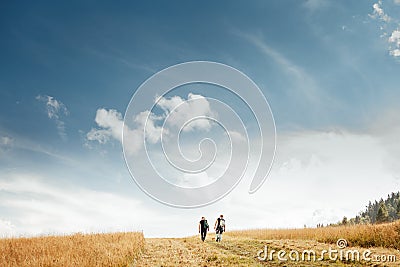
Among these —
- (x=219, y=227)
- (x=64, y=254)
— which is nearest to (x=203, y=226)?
(x=219, y=227)

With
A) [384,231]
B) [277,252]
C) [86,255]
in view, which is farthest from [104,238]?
[384,231]

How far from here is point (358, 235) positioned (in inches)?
1206

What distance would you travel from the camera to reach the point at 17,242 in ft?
85.0

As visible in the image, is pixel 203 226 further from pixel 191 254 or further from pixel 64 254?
pixel 64 254

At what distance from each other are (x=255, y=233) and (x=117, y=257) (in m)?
22.6

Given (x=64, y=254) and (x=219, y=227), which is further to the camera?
(x=219, y=227)

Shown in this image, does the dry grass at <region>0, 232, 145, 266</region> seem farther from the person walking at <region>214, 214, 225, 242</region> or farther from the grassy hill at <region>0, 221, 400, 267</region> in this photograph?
the person walking at <region>214, 214, 225, 242</region>

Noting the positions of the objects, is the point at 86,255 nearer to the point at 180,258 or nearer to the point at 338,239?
the point at 180,258

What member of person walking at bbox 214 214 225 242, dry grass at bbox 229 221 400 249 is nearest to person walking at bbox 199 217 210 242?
person walking at bbox 214 214 225 242
